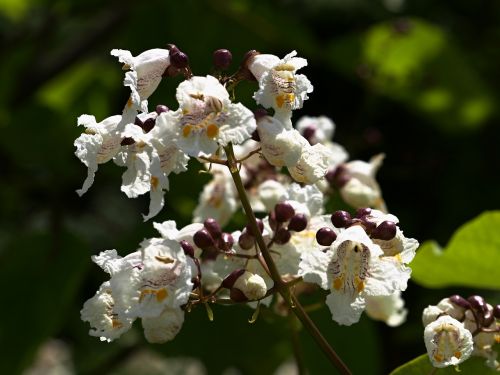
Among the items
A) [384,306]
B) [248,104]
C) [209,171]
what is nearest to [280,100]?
[209,171]

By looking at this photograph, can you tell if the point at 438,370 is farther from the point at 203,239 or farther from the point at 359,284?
the point at 203,239

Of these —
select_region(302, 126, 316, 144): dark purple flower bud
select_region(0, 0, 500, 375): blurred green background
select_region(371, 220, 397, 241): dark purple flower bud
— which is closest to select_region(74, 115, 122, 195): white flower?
select_region(371, 220, 397, 241): dark purple flower bud

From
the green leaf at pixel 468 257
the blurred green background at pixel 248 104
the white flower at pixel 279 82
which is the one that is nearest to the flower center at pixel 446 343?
the white flower at pixel 279 82

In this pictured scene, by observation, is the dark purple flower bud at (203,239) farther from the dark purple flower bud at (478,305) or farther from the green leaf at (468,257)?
the green leaf at (468,257)

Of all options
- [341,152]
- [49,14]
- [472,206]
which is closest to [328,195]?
[341,152]

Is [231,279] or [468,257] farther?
[468,257]

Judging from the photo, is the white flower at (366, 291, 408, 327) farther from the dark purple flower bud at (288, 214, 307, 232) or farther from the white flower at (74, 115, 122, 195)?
the white flower at (74, 115, 122, 195)

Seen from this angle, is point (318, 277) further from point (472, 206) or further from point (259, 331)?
point (472, 206)
